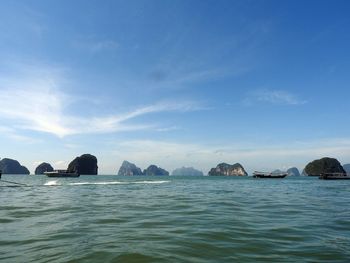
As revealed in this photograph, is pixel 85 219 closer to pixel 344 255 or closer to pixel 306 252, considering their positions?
pixel 306 252

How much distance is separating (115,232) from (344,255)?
29.3 ft

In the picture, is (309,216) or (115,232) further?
(309,216)

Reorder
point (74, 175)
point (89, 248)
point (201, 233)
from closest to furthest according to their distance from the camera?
point (89, 248) → point (201, 233) → point (74, 175)

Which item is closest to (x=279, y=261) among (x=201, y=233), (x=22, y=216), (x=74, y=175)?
(x=201, y=233)

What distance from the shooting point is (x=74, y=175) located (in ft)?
494

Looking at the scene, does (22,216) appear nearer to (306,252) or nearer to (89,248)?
(89,248)

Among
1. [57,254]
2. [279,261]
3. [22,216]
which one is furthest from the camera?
[22,216]

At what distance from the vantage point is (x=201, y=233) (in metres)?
13.6

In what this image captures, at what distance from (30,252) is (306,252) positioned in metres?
9.21

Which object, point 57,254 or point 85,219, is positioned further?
point 85,219

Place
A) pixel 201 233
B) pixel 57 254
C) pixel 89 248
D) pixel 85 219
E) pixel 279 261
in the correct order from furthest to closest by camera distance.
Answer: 1. pixel 85 219
2. pixel 201 233
3. pixel 89 248
4. pixel 57 254
5. pixel 279 261

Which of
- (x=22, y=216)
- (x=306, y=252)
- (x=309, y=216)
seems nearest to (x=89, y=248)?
(x=306, y=252)

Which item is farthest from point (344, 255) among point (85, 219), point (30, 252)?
point (85, 219)

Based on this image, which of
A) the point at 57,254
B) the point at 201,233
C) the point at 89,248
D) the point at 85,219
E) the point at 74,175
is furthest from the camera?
the point at 74,175
